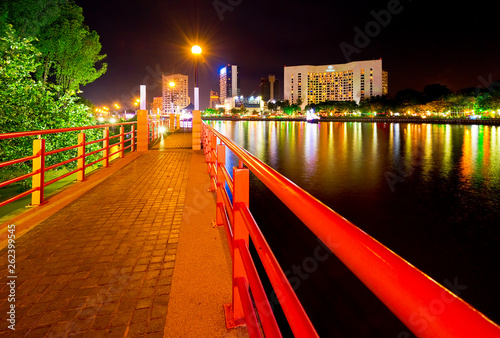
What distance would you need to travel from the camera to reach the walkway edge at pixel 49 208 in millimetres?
4702

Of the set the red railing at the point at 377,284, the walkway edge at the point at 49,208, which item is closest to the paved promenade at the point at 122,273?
the walkway edge at the point at 49,208

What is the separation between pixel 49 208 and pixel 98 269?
2.85 metres

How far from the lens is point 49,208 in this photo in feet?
18.7

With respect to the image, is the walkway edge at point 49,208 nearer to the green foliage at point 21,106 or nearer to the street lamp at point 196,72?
the green foliage at point 21,106

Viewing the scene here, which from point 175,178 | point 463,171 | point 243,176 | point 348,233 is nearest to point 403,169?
point 463,171

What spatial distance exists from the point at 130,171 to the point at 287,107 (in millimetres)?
178330

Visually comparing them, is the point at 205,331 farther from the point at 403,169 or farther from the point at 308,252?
the point at 403,169

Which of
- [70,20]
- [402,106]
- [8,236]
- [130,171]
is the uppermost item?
[402,106]

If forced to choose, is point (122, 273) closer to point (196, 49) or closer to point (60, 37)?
point (196, 49)

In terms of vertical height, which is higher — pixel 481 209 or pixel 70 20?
pixel 70 20

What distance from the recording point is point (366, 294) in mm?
4531

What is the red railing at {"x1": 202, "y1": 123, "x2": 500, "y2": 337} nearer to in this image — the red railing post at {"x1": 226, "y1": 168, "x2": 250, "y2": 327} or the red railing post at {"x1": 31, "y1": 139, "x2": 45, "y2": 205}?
the red railing post at {"x1": 226, "y1": 168, "x2": 250, "y2": 327}

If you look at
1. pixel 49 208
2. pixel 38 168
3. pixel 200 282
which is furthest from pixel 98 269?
pixel 38 168

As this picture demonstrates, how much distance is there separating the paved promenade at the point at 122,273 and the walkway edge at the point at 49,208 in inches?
5.5
